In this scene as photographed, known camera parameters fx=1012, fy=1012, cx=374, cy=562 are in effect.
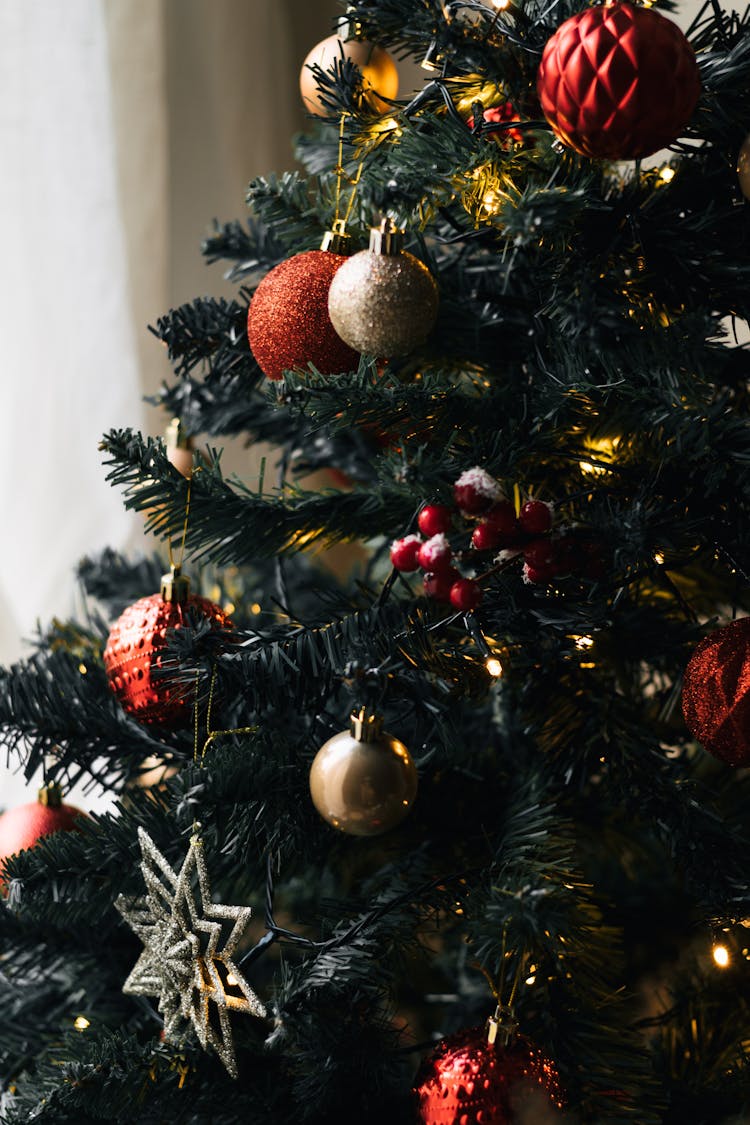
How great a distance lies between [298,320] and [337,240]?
60 mm

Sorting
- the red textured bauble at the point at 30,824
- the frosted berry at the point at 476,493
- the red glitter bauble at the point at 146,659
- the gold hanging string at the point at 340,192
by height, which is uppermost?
the gold hanging string at the point at 340,192

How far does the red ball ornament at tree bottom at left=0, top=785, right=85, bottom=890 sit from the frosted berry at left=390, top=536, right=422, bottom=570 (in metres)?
0.28

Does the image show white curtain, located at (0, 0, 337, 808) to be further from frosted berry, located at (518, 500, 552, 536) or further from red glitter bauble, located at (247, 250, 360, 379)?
frosted berry, located at (518, 500, 552, 536)

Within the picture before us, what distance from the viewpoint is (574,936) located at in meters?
0.43

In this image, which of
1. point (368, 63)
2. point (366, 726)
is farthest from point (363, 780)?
point (368, 63)

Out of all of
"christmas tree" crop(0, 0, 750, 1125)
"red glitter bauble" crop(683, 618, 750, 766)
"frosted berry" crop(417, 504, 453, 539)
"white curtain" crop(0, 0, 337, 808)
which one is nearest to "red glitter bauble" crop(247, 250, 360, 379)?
"christmas tree" crop(0, 0, 750, 1125)

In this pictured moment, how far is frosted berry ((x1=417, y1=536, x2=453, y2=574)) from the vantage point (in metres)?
0.43

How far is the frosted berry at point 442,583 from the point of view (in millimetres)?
441

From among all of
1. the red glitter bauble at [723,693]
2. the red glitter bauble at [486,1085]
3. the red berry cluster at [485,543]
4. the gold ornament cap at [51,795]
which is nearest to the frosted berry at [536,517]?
the red berry cluster at [485,543]

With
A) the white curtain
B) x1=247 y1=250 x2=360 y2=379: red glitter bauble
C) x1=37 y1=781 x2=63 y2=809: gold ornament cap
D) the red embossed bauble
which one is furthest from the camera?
the white curtain

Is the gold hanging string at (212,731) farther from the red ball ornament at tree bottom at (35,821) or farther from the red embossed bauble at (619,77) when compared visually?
the red embossed bauble at (619,77)

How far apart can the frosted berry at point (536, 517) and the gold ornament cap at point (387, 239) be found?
0.13 m

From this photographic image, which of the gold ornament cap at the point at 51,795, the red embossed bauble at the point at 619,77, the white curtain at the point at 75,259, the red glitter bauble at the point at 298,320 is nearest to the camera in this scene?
the red embossed bauble at the point at 619,77

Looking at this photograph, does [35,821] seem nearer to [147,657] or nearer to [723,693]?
[147,657]
